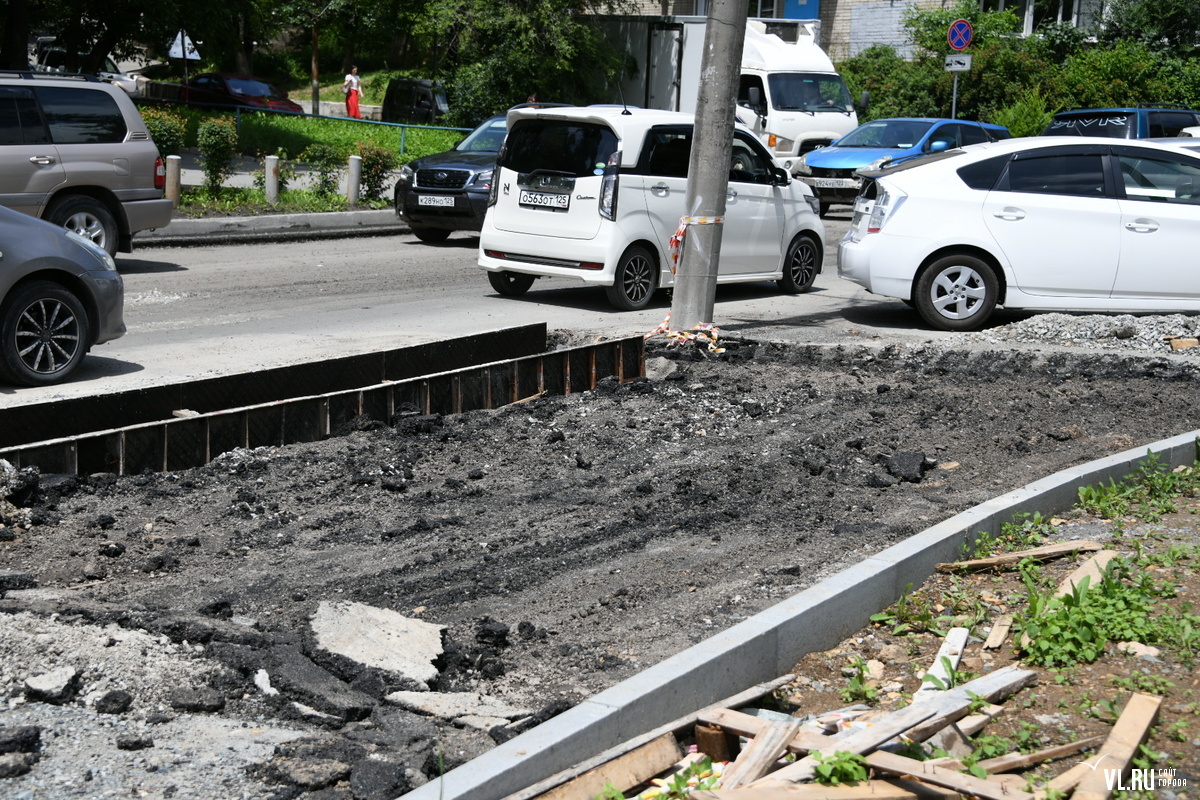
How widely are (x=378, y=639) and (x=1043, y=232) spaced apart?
8869 millimetres

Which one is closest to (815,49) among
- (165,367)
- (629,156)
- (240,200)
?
(240,200)

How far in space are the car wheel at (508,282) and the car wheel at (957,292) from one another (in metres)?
4.31

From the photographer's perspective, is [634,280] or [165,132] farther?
[165,132]

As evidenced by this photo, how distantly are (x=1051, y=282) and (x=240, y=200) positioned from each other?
13171mm

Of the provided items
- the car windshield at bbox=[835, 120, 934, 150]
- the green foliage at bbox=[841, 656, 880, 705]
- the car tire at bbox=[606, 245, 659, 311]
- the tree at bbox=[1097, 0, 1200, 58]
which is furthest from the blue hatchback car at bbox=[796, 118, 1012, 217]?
the green foliage at bbox=[841, 656, 880, 705]

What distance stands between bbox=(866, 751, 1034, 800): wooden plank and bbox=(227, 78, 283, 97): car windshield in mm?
38504

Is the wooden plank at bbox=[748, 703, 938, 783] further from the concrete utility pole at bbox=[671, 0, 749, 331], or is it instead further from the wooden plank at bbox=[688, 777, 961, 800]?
the concrete utility pole at bbox=[671, 0, 749, 331]

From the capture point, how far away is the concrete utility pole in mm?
10234

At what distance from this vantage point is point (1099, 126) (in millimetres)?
23297

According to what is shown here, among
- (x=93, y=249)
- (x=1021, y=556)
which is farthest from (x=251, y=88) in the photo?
(x=1021, y=556)

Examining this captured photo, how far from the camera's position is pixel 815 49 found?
27375 millimetres

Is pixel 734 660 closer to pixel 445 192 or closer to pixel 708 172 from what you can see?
pixel 708 172

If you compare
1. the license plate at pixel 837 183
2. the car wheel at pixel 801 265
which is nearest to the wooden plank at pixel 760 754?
the car wheel at pixel 801 265

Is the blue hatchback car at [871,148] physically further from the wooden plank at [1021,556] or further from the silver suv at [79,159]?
the wooden plank at [1021,556]
